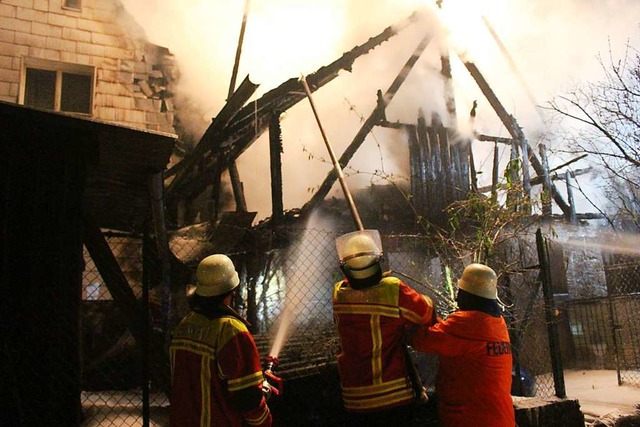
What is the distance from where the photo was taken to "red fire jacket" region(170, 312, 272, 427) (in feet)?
9.66

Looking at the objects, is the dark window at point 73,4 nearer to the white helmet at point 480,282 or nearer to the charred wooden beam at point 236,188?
the charred wooden beam at point 236,188

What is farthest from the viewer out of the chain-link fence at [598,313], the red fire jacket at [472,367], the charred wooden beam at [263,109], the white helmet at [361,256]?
the chain-link fence at [598,313]

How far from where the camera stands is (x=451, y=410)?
3.36 m

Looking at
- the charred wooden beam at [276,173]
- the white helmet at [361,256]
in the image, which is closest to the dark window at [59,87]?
the charred wooden beam at [276,173]

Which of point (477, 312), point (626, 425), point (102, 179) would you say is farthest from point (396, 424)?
point (626, 425)

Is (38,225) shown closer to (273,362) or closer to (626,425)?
(273,362)

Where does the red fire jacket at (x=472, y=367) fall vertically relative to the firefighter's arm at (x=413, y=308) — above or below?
below

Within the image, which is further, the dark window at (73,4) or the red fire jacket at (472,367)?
the dark window at (73,4)

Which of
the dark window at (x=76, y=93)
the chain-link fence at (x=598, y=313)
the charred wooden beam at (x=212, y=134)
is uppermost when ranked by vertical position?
the dark window at (x=76, y=93)

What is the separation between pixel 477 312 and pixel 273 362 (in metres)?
1.59

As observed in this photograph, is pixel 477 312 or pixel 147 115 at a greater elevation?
pixel 147 115

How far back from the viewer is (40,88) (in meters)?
10.7

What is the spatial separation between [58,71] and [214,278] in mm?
10066

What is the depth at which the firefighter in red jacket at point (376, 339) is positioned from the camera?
3.29 metres
